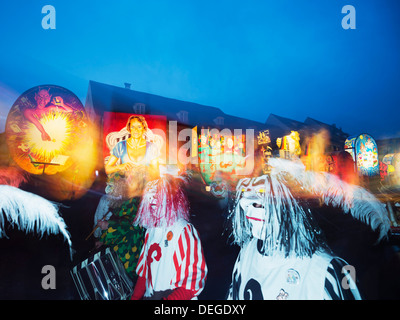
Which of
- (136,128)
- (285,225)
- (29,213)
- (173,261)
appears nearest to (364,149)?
(285,225)

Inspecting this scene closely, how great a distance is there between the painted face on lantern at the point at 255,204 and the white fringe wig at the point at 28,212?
1.82 meters

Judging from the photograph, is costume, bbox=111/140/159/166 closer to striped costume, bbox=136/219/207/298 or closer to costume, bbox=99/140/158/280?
costume, bbox=99/140/158/280

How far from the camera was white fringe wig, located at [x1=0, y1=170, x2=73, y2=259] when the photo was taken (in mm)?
2014

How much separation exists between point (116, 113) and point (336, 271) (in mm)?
2798

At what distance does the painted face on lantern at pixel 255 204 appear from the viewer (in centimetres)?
182

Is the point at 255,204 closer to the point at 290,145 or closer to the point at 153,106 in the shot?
the point at 290,145

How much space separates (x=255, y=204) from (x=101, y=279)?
1581 mm

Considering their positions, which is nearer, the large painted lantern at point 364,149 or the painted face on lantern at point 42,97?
the painted face on lantern at point 42,97

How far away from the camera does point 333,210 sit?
191 cm

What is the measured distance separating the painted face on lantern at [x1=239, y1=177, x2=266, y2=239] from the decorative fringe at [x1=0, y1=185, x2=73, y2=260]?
1.82 m

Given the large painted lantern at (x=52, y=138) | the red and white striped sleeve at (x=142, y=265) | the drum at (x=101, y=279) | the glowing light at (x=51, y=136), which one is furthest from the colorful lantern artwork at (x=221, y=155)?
the glowing light at (x=51, y=136)

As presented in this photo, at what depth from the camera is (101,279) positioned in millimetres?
1867

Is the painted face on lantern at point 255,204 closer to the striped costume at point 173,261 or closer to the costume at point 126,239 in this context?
the striped costume at point 173,261
